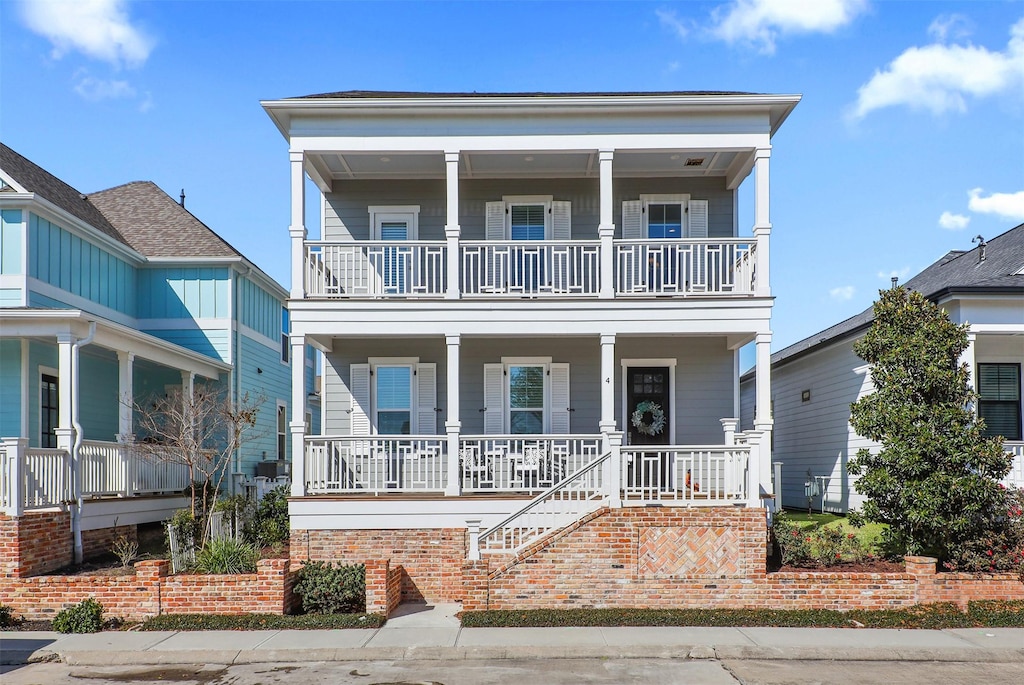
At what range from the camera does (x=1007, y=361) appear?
16.7 meters

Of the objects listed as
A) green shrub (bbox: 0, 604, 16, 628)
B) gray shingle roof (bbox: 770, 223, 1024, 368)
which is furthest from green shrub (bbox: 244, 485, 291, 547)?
gray shingle roof (bbox: 770, 223, 1024, 368)

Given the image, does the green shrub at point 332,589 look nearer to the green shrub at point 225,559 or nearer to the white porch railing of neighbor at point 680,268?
the green shrub at point 225,559

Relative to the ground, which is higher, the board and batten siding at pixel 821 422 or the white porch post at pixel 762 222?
the white porch post at pixel 762 222

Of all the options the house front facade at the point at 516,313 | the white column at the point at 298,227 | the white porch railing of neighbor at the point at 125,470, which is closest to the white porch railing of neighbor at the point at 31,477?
the white porch railing of neighbor at the point at 125,470

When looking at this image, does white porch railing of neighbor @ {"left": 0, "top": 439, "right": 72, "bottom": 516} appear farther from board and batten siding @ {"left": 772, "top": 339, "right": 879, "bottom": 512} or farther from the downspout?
board and batten siding @ {"left": 772, "top": 339, "right": 879, "bottom": 512}

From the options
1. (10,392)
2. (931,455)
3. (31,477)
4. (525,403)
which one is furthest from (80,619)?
(931,455)

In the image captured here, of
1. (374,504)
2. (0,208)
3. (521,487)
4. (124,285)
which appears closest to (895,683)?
(521,487)

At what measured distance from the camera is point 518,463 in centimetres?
1490

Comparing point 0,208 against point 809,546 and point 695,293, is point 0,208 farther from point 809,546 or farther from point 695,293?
point 809,546

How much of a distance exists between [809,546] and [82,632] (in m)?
10.2

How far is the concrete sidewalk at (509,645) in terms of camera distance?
10.3 m

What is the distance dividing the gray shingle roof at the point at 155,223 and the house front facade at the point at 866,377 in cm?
1377

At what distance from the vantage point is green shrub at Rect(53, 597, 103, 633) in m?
11.5

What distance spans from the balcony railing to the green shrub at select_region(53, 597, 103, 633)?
5.74 m
